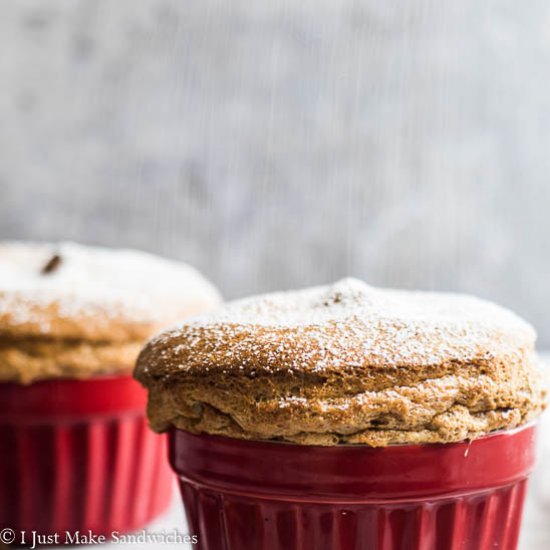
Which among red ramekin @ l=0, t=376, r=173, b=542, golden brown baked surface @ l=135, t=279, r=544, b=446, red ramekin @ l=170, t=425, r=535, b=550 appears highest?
golden brown baked surface @ l=135, t=279, r=544, b=446

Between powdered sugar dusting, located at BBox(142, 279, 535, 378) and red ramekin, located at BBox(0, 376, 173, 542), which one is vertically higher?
powdered sugar dusting, located at BBox(142, 279, 535, 378)

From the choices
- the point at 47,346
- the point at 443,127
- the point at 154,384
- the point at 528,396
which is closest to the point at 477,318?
the point at 528,396

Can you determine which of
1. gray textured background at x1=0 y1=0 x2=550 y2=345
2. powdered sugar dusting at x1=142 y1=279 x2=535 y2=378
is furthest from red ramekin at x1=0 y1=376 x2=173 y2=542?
gray textured background at x1=0 y1=0 x2=550 y2=345

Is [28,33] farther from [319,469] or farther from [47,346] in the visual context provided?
[319,469]

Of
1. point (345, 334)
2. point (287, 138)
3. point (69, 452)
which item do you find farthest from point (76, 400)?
point (287, 138)

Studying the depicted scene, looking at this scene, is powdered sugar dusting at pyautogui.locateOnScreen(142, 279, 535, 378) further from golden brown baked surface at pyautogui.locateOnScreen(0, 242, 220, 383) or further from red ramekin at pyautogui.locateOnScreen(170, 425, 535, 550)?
golden brown baked surface at pyautogui.locateOnScreen(0, 242, 220, 383)

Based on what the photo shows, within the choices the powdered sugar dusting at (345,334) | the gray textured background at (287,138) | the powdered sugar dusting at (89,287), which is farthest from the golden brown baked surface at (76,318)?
the gray textured background at (287,138)

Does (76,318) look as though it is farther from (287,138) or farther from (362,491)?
(287,138)
